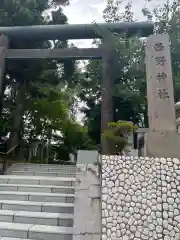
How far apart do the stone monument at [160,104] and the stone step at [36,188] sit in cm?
173

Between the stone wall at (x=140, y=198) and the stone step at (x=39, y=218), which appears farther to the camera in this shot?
the stone step at (x=39, y=218)

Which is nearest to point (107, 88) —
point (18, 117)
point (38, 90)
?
point (18, 117)

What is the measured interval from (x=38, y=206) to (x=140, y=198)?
1.68m

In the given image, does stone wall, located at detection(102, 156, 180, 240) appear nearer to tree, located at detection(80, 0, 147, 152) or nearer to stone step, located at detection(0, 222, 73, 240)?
stone step, located at detection(0, 222, 73, 240)

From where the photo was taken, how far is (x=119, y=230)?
2.98 m

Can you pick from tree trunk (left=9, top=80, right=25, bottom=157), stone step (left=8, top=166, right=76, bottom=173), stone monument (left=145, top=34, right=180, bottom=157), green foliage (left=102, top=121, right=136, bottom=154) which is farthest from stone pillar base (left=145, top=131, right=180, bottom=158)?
tree trunk (left=9, top=80, right=25, bottom=157)

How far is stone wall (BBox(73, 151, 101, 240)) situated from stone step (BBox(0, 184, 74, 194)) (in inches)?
47.2

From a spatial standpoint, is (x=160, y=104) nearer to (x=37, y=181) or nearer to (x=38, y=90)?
(x=37, y=181)

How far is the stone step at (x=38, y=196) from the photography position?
395 centimetres

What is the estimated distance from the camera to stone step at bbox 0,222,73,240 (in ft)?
9.97

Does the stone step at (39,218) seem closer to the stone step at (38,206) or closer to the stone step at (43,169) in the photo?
the stone step at (38,206)

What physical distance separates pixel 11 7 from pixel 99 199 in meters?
Result: 8.52

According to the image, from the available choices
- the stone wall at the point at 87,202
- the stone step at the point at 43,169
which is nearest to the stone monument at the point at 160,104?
the stone wall at the point at 87,202

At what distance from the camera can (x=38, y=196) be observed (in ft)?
13.2
